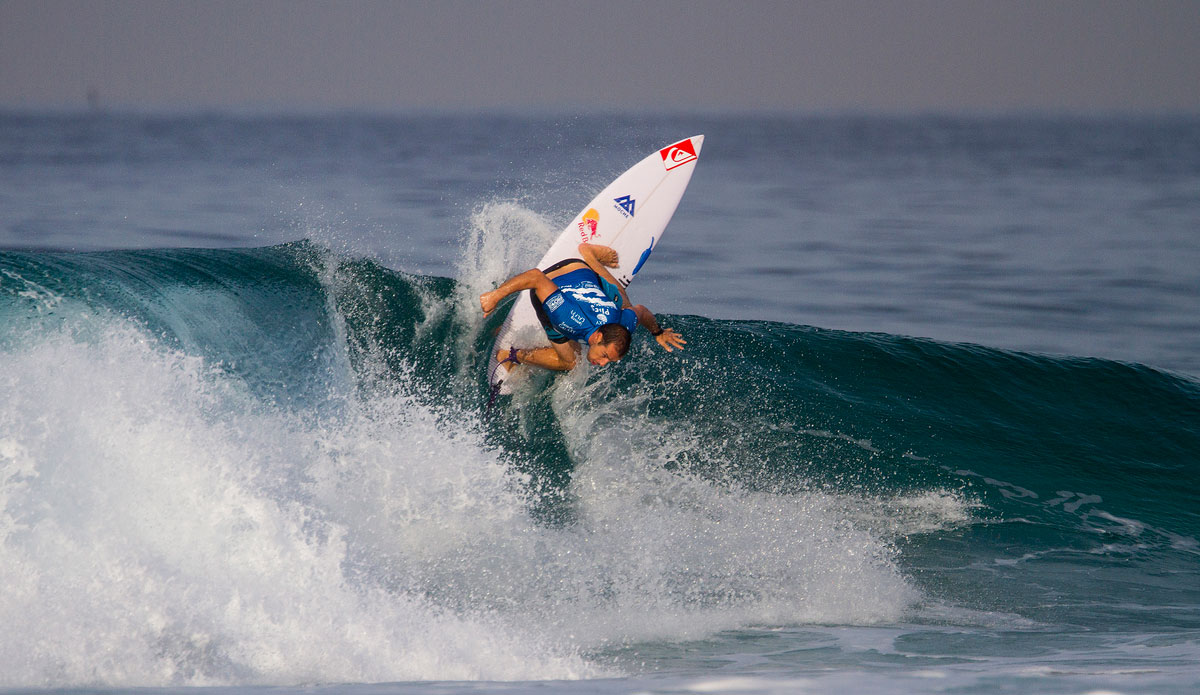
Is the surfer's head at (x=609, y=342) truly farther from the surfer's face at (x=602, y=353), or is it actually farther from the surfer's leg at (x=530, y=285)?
the surfer's leg at (x=530, y=285)

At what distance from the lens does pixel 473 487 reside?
5.69 metres

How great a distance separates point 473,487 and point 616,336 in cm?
Answer: 122

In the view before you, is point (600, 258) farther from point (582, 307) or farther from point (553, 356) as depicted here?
point (582, 307)

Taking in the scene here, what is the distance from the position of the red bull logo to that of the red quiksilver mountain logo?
0.95 metres

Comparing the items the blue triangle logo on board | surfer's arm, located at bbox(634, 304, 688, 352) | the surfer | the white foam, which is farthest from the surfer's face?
the blue triangle logo on board

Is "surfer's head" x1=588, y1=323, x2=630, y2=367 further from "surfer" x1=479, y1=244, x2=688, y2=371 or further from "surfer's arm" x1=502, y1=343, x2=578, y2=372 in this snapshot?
"surfer's arm" x1=502, y1=343, x2=578, y2=372

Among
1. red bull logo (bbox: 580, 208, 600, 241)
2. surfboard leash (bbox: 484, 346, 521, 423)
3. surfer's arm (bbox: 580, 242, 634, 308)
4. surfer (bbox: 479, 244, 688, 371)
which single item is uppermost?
red bull logo (bbox: 580, 208, 600, 241)

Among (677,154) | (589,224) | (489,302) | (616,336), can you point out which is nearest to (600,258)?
(589,224)

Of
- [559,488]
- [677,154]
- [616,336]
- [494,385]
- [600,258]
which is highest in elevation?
[677,154]

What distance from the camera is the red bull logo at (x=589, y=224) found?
771cm

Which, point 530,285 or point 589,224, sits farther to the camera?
point 589,224

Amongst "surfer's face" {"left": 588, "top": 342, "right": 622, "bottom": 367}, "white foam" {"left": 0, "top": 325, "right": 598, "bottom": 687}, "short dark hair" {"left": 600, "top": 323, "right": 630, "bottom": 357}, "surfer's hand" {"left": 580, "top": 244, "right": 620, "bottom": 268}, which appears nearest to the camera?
"white foam" {"left": 0, "top": 325, "right": 598, "bottom": 687}

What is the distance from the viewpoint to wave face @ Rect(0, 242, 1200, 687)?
4.34m

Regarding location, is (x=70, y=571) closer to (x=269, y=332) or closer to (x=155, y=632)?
(x=155, y=632)
